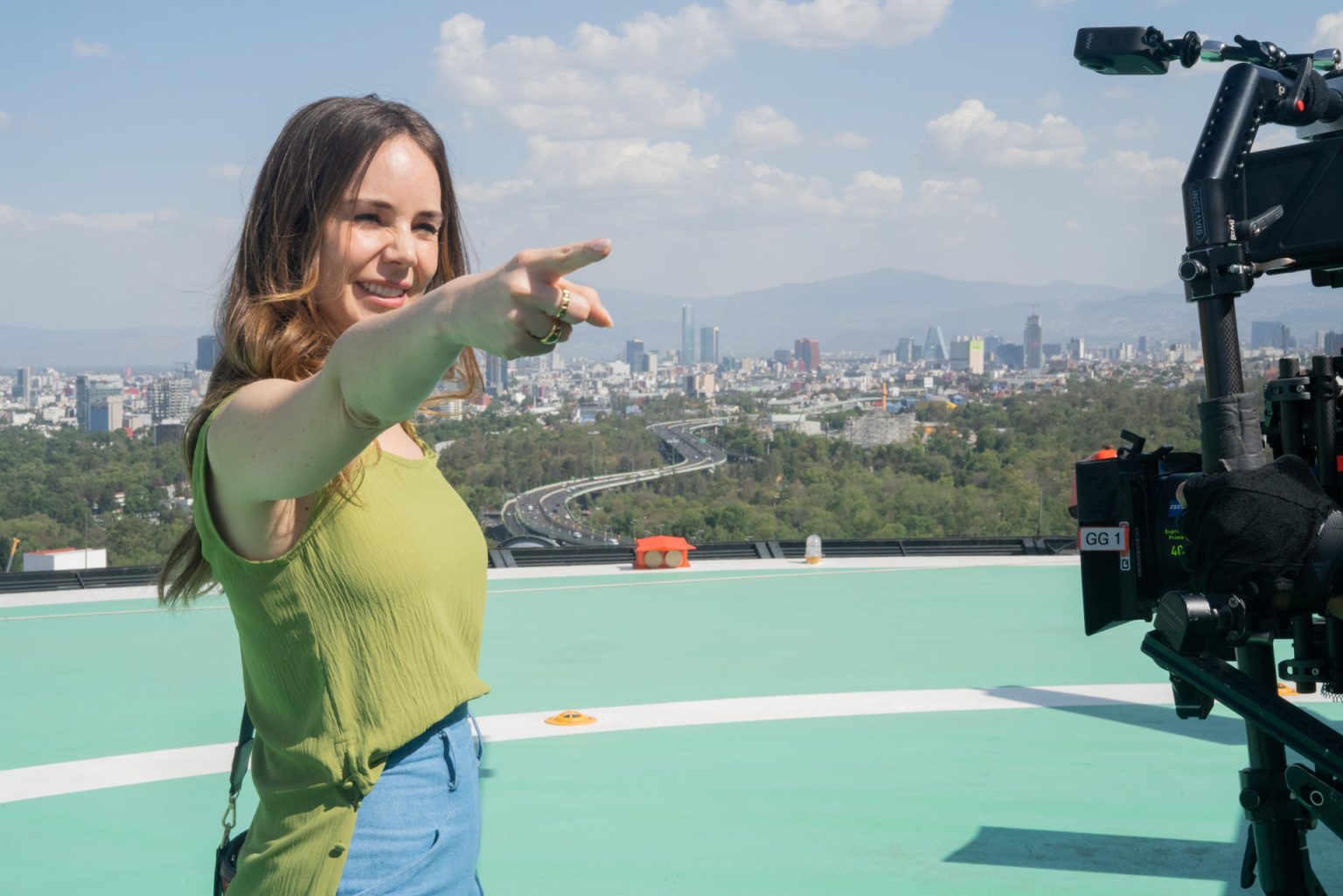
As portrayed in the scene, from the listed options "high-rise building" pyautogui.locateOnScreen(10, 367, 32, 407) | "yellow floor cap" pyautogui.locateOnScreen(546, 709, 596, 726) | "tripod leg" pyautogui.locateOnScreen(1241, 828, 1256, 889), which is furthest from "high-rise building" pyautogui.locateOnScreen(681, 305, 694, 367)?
"tripod leg" pyautogui.locateOnScreen(1241, 828, 1256, 889)

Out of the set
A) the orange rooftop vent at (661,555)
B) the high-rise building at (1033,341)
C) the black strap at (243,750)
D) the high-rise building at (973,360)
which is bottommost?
the orange rooftop vent at (661,555)

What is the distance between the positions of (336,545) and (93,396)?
90.5 ft

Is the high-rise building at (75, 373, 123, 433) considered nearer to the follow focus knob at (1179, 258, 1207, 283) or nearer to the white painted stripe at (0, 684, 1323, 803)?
the white painted stripe at (0, 684, 1323, 803)

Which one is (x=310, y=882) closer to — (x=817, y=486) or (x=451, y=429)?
(x=817, y=486)

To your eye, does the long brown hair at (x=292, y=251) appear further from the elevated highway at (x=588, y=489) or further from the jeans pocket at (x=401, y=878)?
the elevated highway at (x=588, y=489)

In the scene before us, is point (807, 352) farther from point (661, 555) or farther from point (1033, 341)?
point (661, 555)

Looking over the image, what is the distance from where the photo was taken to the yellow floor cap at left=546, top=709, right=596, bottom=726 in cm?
557

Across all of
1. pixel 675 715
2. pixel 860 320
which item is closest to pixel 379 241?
pixel 675 715

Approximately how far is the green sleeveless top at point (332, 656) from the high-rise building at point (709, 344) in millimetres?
62076

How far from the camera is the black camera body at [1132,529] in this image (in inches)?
95.2

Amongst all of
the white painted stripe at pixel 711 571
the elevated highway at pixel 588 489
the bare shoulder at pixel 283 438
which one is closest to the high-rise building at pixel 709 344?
the elevated highway at pixel 588 489

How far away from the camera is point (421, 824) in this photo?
4.58ft

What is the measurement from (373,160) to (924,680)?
17.7 ft

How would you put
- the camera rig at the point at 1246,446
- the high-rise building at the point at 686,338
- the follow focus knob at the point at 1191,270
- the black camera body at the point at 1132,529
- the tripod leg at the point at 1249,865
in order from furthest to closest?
the high-rise building at the point at 686,338 → the tripod leg at the point at 1249,865 → the black camera body at the point at 1132,529 → the follow focus knob at the point at 1191,270 → the camera rig at the point at 1246,446
